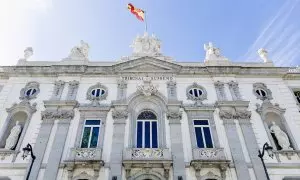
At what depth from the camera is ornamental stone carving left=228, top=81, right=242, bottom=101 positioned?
22.7 metres

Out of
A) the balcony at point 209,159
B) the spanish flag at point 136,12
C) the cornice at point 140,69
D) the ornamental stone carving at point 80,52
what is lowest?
the balcony at point 209,159

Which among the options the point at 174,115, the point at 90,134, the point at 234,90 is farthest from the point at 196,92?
the point at 90,134

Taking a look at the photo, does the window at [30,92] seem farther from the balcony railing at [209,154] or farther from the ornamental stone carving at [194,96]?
the balcony railing at [209,154]

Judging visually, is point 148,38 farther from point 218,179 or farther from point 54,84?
point 218,179

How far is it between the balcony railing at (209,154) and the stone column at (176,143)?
1002 mm

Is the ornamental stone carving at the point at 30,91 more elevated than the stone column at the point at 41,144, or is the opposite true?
the ornamental stone carving at the point at 30,91

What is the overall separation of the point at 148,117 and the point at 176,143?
3.51m

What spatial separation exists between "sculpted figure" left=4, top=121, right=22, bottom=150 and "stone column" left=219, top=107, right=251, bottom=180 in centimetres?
1510

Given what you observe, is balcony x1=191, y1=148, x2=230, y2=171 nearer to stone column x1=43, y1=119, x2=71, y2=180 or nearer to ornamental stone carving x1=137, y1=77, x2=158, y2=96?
ornamental stone carving x1=137, y1=77, x2=158, y2=96

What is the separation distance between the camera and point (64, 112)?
21.3m

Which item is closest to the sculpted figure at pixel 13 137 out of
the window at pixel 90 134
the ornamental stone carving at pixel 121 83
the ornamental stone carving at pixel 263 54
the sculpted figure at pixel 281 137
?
the window at pixel 90 134

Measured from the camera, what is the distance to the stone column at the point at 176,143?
18.2 metres

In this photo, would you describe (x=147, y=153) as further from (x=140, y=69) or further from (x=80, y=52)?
(x=80, y=52)

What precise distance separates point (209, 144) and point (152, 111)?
5138 millimetres
